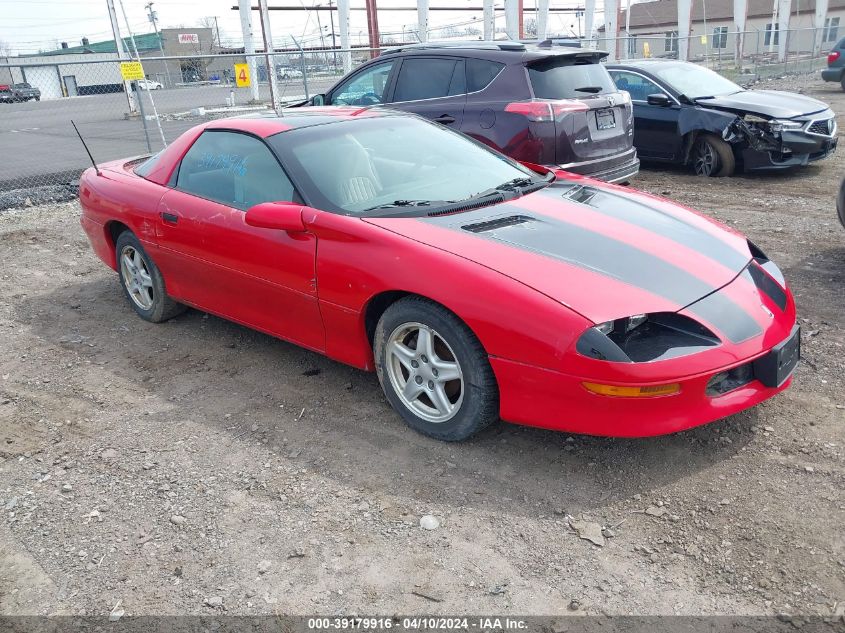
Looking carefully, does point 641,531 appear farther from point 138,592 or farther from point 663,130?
point 663,130

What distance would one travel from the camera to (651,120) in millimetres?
9672

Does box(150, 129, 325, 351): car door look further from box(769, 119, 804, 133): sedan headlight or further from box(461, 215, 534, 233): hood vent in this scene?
box(769, 119, 804, 133): sedan headlight

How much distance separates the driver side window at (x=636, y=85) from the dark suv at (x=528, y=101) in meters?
2.48

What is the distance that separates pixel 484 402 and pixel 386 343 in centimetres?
58

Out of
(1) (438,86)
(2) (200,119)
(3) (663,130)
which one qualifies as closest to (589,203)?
(1) (438,86)

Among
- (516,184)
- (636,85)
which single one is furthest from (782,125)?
(516,184)

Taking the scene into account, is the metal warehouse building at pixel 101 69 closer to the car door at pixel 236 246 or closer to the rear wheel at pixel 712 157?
the rear wheel at pixel 712 157

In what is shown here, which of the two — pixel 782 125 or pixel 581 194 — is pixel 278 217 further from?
pixel 782 125

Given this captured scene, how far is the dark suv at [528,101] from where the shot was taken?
6.70m

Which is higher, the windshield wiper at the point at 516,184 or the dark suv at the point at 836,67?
the windshield wiper at the point at 516,184

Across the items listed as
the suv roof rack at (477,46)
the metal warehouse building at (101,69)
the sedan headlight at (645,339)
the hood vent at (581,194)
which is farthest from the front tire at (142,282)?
the metal warehouse building at (101,69)

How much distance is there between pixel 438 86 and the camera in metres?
7.52

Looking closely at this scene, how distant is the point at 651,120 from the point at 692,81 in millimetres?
828

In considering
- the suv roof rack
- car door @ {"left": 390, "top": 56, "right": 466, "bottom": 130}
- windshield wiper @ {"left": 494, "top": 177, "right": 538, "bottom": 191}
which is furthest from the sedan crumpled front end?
windshield wiper @ {"left": 494, "top": 177, "right": 538, "bottom": 191}
